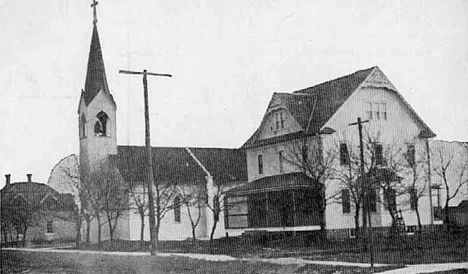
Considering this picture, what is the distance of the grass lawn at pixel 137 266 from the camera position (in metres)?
Answer: 19.1

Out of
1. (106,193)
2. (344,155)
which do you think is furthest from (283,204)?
(106,193)

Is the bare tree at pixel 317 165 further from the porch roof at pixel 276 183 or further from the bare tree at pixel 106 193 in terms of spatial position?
the bare tree at pixel 106 193

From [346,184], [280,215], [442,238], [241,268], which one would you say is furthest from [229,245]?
[241,268]

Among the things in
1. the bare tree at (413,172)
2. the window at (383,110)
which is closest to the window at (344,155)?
the window at (383,110)

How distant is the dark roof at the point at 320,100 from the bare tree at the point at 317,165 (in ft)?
2.66

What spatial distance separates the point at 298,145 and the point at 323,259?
528 inches

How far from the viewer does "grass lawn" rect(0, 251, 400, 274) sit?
62.7ft

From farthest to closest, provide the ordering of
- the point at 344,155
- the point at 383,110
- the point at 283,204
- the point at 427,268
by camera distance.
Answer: the point at 383,110, the point at 344,155, the point at 283,204, the point at 427,268

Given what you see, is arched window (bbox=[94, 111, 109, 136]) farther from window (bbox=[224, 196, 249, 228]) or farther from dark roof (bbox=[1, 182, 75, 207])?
window (bbox=[224, 196, 249, 228])

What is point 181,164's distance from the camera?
1721 inches

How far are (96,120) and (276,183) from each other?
11106mm

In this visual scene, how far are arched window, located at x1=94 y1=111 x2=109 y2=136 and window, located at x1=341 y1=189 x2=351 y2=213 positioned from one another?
13.7 metres

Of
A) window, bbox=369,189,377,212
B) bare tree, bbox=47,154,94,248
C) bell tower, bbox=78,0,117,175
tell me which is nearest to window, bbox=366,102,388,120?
window, bbox=369,189,377,212

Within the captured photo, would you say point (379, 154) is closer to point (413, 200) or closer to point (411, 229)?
point (413, 200)
